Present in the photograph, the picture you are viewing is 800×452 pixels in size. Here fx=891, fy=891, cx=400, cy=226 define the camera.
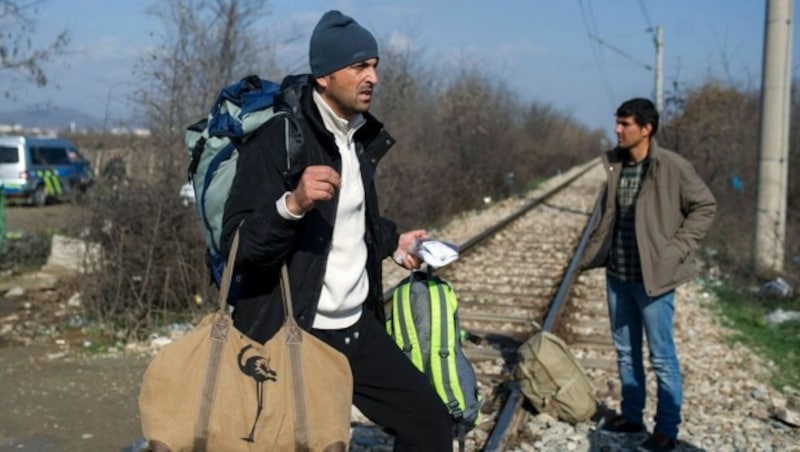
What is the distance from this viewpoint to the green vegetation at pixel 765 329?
7.23m

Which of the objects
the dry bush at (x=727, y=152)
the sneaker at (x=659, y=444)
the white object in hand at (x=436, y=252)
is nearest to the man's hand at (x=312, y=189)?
the white object in hand at (x=436, y=252)

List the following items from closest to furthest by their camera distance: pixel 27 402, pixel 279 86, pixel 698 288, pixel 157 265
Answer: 1. pixel 279 86
2. pixel 27 402
3. pixel 157 265
4. pixel 698 288

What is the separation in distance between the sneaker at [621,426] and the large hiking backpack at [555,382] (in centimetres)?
15

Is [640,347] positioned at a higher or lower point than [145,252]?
lower

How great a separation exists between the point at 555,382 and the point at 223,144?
3.47 m

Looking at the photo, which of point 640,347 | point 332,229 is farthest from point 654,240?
point 332,229

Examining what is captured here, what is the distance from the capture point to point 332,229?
3059 mm

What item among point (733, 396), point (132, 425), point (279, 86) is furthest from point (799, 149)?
point (279, 86)

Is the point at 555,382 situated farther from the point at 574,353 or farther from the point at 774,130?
the point at 774,130

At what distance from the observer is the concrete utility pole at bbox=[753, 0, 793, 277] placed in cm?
1123

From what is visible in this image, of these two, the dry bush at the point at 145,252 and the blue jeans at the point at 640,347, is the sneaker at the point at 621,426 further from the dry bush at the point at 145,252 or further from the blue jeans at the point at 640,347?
the dry bush at the point at 145,252

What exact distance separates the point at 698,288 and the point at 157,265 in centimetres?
649

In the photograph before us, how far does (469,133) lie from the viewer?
26.1 metres

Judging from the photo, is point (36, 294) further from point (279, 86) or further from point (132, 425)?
point (279, 86)
